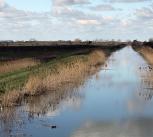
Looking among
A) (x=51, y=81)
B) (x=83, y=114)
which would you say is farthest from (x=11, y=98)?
(x=51, y=81)

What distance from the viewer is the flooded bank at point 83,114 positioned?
13.9 meters

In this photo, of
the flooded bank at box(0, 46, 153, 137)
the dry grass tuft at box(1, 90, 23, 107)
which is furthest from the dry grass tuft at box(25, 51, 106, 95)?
the dry grass tuft at box(1, 90, 23, 107)

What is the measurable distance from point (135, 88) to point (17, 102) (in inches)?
357

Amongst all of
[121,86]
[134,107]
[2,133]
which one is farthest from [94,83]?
[2,133]

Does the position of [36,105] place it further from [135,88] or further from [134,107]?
[135,88]

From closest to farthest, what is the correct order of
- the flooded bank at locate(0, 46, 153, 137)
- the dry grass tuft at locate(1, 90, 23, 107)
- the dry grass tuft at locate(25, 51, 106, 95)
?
1. the flooded bank at locate(0, 46, 153, 137)
2. the dry grass tuft at locate(1, 90, 23, 107)
3. the dry grass tuft at locate(25, 51, 106, 95)

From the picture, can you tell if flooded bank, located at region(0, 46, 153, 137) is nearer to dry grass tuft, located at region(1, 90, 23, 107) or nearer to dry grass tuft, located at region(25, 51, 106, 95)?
dry grass tuft, located at region(1, 90, 23, 107)

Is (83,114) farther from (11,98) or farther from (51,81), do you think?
(51,81)

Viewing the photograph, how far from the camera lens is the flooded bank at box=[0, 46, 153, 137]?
1391 centimetres

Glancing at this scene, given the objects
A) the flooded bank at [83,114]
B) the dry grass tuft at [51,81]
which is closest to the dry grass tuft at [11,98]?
the flooded bank at [83,114]

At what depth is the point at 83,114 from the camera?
680 inches

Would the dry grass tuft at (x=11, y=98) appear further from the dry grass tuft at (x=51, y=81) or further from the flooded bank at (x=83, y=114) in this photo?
the dry grass tuft at (x=51, y=81)

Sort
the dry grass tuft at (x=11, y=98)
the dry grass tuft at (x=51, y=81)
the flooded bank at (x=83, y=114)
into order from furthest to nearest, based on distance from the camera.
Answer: the dry grass tuft at (x=51, y=81) < the dry grass tuft at (x=11, y=98) < the flooded bank at (x=83, y=114)

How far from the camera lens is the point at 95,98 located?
21.7m
